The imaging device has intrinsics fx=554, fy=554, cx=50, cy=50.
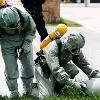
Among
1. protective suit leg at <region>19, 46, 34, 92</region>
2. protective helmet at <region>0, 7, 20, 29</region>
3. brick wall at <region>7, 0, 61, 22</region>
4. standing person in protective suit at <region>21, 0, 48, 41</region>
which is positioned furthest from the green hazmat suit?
brick wall at <region>7, 0, 61, 22</region>

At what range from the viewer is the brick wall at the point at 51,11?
75.2ft

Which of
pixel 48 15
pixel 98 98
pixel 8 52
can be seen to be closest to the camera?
pixel 98 98

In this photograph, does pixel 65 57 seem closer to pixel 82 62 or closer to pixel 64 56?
pixel 64 56

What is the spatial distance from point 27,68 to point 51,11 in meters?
15.1

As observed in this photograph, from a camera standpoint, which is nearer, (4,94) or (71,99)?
(71,99)

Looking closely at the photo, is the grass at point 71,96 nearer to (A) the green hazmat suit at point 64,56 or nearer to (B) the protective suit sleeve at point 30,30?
(A) the green hazmat suit at point 64,56

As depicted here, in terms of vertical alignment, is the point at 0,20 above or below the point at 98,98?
above

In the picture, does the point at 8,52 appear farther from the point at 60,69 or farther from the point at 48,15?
the point at 48,15

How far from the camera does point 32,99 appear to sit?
300 inches

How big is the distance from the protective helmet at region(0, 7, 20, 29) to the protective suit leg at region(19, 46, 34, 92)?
58 cm

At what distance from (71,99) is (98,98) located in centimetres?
37

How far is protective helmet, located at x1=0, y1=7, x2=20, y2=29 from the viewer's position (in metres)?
7.55

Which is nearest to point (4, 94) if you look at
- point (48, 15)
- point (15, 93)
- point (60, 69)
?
point (15, 93)

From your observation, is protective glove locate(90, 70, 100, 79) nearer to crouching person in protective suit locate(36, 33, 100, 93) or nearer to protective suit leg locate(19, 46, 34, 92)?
crouching person in protective suit locate(36, 33, 100, 93)
